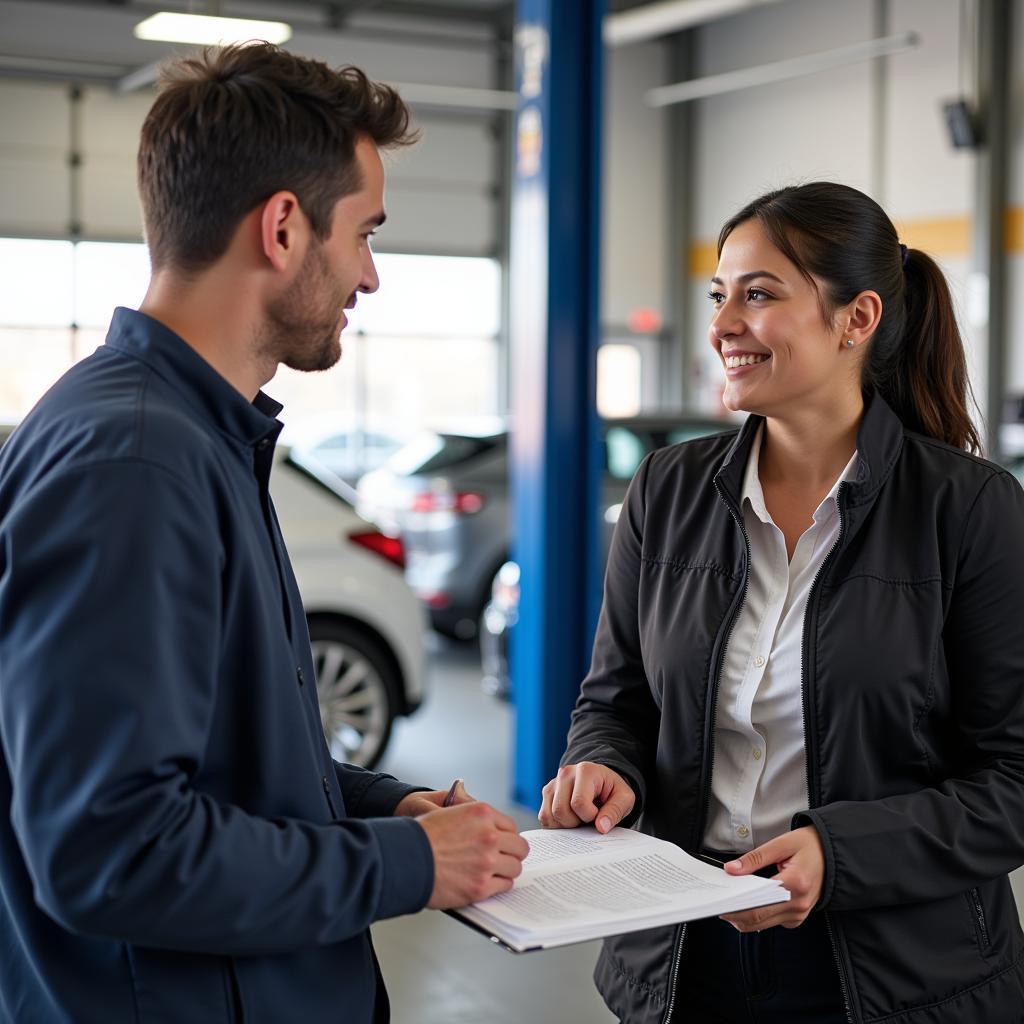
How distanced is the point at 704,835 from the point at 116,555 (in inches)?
38.4

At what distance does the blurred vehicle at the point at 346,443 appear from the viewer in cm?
1354

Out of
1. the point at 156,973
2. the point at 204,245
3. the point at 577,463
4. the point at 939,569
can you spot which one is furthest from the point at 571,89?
the point at 156,973

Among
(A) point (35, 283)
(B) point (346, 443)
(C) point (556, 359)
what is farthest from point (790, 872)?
(B) point (346, 443)

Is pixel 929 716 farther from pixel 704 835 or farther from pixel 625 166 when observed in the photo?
pixel 625 166

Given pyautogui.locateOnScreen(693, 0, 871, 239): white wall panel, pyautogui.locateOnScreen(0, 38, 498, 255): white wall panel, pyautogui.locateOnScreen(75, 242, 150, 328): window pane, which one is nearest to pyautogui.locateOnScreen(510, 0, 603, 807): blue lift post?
pyautogui.locateOnScreen(0, 38, 498, 255): white wall panel

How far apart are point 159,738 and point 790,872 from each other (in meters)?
0.79

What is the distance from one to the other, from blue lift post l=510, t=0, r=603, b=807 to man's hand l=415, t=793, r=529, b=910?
11.4ft

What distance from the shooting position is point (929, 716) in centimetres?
174

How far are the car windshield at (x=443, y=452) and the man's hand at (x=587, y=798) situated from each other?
6.10 m

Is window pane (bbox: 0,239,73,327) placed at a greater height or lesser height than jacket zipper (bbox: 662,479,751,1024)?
greater

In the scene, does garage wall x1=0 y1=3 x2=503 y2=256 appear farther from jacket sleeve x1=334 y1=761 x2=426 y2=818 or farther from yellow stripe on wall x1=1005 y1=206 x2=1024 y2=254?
jacket sleeve x1=334 y1=761 x2=426 y2=818

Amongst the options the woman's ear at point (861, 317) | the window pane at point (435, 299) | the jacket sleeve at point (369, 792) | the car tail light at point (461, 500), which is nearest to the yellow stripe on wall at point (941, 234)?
the window pane at point (435, 299)

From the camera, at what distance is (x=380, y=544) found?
518cm

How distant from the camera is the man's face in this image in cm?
132
